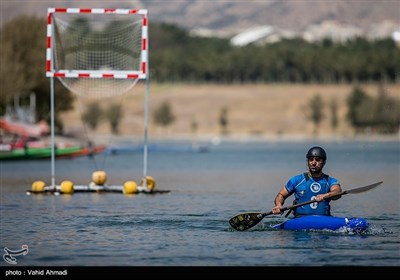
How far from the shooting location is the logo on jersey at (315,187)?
75.3 feet

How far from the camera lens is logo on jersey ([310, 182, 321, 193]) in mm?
22953

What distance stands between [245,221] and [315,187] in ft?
6.44

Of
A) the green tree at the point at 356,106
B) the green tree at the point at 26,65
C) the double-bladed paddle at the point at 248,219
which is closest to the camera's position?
the double-bladed paddle at the point at 248,219

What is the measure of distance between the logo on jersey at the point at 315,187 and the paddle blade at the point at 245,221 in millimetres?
1416

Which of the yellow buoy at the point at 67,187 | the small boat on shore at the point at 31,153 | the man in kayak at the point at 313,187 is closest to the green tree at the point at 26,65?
the small boat on shore at the point at 31,153

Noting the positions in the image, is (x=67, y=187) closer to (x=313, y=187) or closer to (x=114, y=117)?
(x=313, y=187)

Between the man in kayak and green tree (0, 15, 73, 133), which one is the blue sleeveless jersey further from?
green tree (0, 15, 73, 133)

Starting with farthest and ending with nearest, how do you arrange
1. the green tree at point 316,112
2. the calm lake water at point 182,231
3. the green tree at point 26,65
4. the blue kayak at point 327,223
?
the green tree at point 316,112 < the green tree at point 26,65 < the blue kayak at point 327,223 < the calm lake water at point 182,231

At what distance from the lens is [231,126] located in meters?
195

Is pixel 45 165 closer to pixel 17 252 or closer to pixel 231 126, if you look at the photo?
pixel 17 252

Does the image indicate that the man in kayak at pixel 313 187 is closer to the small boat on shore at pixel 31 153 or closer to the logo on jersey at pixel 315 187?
the logo on jersey at pixel 315 187

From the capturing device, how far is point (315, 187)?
75.4ft

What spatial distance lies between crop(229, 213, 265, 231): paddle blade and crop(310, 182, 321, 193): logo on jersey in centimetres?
142

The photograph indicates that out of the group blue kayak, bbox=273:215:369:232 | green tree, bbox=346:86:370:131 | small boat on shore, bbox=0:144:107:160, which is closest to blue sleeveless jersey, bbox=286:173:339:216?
blue kayak, bbox=273:215:369:232
